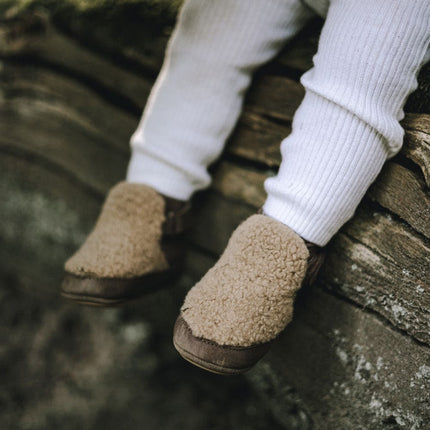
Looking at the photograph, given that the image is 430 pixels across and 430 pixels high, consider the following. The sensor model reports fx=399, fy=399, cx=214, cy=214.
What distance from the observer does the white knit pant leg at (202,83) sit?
0.60m

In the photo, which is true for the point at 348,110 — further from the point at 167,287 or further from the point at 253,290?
the point at 167,287

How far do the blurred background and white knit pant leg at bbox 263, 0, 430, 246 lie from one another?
83mm

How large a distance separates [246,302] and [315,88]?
0.29 m

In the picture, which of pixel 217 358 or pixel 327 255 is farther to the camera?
pixel 327 255

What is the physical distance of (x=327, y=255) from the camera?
2.05 feet

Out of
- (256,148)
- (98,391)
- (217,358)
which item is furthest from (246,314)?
(98,391)

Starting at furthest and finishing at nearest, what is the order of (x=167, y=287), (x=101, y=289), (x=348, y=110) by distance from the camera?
(x=167, y=287)
(x=101, y=289)
(x=348, y=110)

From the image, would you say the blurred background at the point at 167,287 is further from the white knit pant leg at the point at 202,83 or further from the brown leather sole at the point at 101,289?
the brown leather sole at the point at 101,289

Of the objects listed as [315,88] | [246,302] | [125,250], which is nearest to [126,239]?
[125,250]

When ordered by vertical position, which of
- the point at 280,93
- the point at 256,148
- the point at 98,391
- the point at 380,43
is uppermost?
the point at 380,43

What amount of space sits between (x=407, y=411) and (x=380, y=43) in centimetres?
49

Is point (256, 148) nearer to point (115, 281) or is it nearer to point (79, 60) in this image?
point (115, 281)

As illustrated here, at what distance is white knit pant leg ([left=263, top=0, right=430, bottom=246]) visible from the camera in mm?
478

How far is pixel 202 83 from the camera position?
2.08 ft
